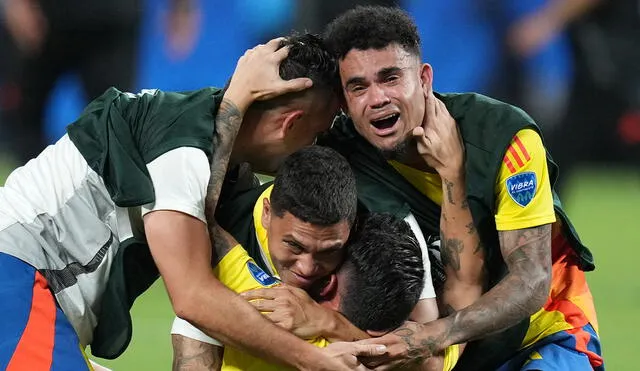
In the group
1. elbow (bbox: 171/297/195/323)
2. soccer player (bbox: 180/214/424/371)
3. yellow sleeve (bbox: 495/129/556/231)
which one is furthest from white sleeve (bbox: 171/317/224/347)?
yellow sleeve (bbox: 495/129/556/231)

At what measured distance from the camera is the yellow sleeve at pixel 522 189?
500cm

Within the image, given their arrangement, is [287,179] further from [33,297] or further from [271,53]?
[33,297]

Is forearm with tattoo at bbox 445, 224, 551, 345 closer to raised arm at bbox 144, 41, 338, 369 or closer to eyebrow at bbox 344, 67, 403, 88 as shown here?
raised arm at bbox 144, 41, 338, 369

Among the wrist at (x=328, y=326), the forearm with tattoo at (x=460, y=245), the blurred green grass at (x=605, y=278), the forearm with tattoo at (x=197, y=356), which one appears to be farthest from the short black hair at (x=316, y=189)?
the blurred green grass at (x=605, y=278)

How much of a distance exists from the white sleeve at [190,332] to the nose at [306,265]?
0.42 metres

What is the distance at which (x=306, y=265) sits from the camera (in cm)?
477

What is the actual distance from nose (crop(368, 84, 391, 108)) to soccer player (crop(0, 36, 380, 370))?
199 millimetres

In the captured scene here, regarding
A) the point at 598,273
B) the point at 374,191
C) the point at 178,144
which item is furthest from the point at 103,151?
the point at 598,273

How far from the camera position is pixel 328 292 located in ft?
16.0

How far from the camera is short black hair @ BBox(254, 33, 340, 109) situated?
512 cm

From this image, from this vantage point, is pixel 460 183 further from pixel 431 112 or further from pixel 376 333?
pixel 376 333

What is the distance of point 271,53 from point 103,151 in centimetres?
78

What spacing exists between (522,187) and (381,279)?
71 cm

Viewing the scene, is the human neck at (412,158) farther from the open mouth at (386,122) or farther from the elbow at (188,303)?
the elbow at (188,303)
